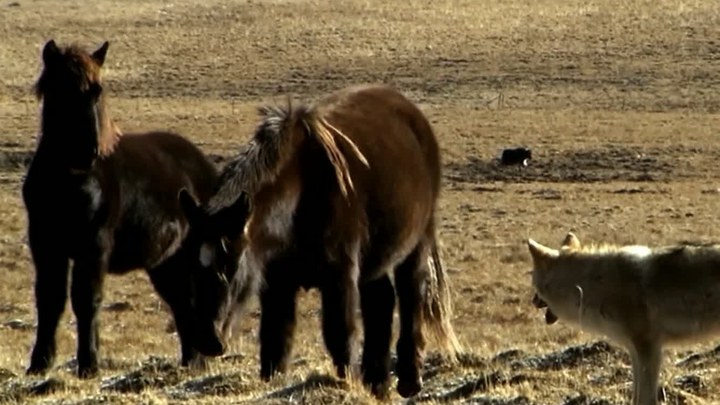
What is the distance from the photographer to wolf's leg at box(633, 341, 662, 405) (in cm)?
714

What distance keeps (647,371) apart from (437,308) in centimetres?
288

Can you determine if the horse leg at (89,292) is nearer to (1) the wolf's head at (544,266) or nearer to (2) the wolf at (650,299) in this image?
(1) the wolf's head at (544,266)

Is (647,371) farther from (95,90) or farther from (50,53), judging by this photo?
(50,53)

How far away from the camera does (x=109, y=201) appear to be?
33.8 feet

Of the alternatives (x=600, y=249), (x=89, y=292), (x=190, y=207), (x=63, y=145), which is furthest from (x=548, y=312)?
(x=63, y=145)

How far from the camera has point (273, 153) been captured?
8.19 m

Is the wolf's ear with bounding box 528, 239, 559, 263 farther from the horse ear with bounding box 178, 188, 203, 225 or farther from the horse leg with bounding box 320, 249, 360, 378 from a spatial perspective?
the horse ear with bounding box 178, 188, 203, 225

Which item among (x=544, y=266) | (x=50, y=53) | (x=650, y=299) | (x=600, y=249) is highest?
(x=50, y=53)

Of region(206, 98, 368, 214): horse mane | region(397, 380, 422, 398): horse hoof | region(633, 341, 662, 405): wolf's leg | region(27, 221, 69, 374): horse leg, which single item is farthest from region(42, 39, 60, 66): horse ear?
region(633, 341, 662, 405): wolf's leg

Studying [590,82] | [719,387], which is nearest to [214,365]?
[719,387]

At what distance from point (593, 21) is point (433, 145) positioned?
157 feet

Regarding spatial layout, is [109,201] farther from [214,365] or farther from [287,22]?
[287,22]

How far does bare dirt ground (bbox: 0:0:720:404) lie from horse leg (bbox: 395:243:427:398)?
20cm

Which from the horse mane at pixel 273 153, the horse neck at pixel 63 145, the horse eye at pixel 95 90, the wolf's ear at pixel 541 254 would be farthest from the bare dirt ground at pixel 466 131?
the horse eye at pixel 95 90
